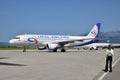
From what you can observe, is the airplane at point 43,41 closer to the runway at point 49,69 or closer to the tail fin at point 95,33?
the tail fin at point 95,33

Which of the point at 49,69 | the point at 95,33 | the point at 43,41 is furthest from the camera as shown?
the point at 95,33

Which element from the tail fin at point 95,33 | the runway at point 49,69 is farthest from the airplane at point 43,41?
the runway at point 49,69

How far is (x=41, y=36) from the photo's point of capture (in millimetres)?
54438

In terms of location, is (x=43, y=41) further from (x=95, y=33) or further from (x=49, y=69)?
(x=49, y=69)

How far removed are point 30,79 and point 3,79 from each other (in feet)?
3.70

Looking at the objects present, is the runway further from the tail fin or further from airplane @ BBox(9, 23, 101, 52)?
the tail fin

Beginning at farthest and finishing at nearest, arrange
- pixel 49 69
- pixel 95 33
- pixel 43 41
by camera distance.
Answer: pixel 95 33, pixel 43 41, pixel 49 69

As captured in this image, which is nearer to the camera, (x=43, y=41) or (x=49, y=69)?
(x=49, y=69)

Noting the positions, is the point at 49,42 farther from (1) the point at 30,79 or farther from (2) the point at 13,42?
(1) the point at 30,79

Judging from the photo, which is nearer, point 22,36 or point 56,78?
point 56,78

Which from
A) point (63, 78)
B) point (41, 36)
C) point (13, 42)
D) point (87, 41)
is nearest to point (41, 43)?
point (41, 36)

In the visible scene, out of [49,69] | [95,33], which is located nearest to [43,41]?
[95,33]


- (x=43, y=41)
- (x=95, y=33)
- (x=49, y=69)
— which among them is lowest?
(x=49, y=69)

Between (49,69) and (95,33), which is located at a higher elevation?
(95,33)
